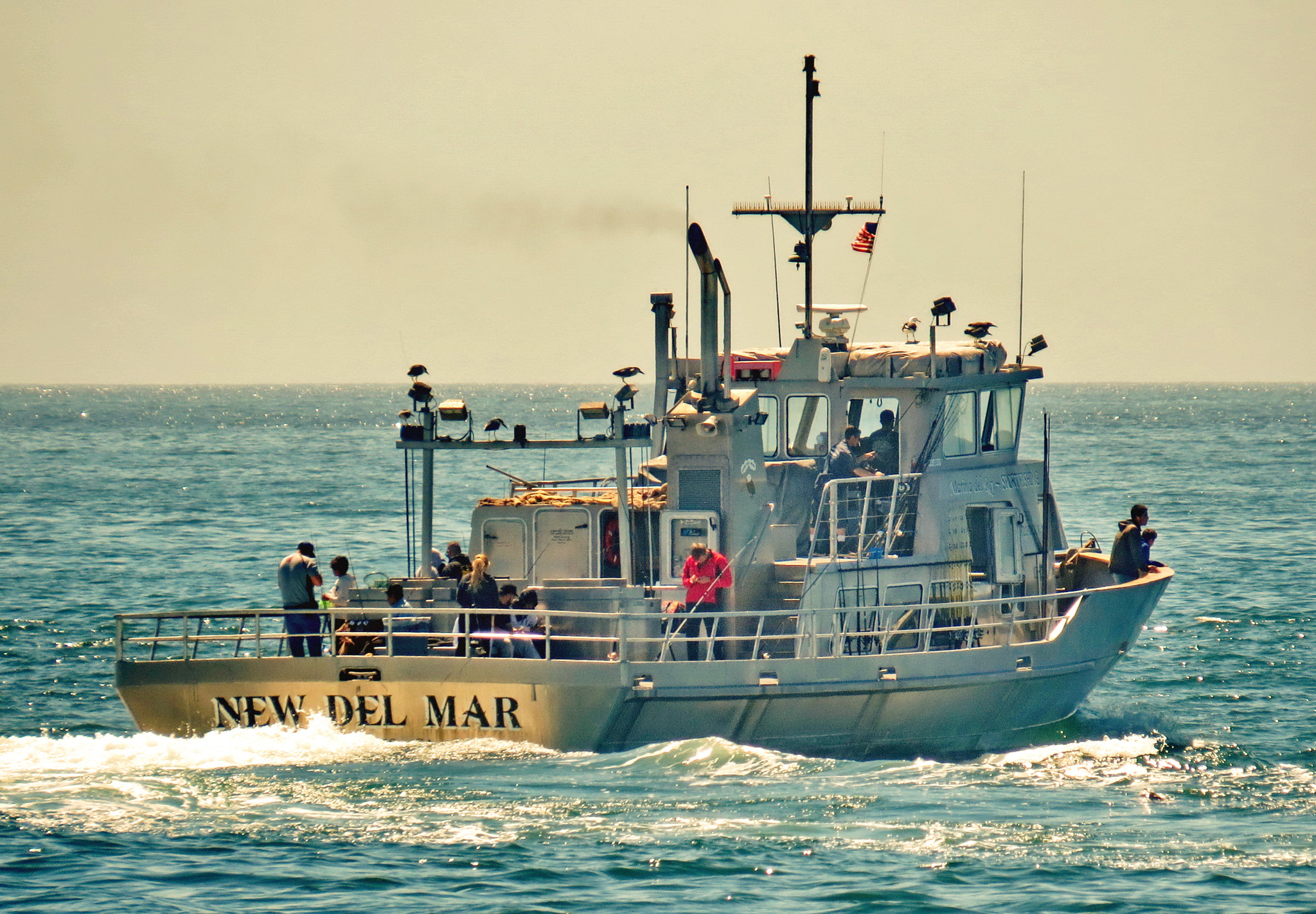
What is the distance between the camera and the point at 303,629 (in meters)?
18.4

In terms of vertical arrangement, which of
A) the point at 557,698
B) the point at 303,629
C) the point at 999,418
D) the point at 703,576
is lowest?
the point at 557,698

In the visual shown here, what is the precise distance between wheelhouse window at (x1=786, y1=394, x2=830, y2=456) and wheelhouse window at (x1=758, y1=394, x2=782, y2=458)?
0.37 ft

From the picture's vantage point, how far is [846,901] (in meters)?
14.0

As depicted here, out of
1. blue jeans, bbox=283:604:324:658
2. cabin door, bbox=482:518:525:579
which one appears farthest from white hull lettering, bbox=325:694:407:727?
cabin door, bbox=482:518:525:579

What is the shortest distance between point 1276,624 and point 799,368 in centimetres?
1519

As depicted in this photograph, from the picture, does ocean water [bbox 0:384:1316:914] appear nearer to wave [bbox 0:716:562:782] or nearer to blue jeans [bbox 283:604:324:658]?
wave [bbox 0:716:562:782]

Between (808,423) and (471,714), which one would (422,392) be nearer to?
(471,714)

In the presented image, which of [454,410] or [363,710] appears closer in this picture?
[363,710]

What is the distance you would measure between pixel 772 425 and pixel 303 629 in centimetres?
568

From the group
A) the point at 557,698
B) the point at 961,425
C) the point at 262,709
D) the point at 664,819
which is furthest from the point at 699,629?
the point at 262,709

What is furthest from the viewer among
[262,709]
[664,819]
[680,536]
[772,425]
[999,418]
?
[999,418]

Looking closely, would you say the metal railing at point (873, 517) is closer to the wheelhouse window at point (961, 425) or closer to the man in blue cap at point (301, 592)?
the wheelhouse window at point (961, 425)

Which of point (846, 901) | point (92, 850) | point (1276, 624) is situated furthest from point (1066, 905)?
point (1276, 624)

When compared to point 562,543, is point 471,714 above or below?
below
